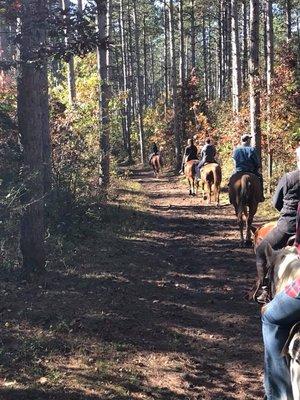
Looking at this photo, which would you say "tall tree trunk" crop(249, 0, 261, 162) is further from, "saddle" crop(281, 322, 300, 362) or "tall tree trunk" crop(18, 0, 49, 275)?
"saddle" crop(281, 322, 300, 362)

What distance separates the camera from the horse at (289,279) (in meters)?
3.47

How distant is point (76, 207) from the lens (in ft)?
41.1

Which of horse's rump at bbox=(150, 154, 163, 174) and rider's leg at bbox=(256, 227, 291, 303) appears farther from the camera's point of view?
horse's rump at bbox=(150, 154, 163, 174)

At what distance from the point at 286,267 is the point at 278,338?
0.71m

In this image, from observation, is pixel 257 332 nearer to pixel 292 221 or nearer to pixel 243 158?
pixel 292 221

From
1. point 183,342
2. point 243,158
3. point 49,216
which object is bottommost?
point 183,342

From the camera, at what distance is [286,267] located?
14.2 ft

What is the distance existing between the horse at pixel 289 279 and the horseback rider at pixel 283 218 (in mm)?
456

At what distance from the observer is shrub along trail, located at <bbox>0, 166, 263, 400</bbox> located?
17.4 ft

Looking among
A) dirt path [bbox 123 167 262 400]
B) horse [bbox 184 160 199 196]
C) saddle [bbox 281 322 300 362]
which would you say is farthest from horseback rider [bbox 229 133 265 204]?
horse [bbox 184 160 199 196]

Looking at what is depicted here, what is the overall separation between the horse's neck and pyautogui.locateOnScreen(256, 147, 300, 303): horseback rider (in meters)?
0.75

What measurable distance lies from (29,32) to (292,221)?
4.04 meters

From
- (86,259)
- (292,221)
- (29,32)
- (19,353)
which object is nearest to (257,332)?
(292,221)

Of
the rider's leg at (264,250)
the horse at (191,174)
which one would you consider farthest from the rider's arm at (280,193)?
the horse at (191,174)
